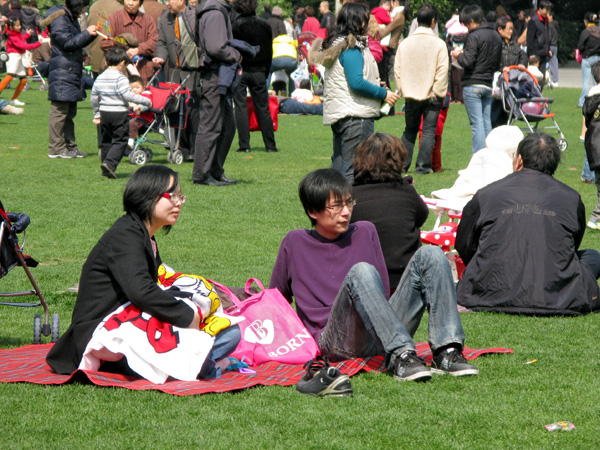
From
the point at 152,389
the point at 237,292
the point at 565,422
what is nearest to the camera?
the point at 565,422

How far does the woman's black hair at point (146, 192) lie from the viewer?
4117 mm

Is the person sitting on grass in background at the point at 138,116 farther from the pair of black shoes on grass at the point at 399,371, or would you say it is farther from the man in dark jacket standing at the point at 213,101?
the pair of black shoes on grass at the point at 399,371

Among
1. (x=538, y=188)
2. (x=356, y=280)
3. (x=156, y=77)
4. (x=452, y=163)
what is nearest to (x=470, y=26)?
(x=452, y=163)

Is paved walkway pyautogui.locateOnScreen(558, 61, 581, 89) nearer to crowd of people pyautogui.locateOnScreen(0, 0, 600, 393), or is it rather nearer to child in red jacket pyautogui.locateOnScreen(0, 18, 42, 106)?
child in red jacket pyautogui.locateOnScreen(0, 18, 42, 106)

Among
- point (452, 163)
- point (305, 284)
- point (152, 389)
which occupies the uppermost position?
point (305, 284)

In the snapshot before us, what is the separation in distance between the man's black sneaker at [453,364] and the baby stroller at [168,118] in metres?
8.48

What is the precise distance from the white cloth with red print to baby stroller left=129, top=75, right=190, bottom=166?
8.32 m

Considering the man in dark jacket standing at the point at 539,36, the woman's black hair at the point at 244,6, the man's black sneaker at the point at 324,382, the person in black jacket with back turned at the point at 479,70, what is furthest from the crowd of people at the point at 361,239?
the man in dark jacket standing at the point at 539,36

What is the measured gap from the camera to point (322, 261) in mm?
4547

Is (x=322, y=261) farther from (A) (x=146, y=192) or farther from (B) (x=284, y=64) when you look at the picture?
(B) (x=284, y=64)

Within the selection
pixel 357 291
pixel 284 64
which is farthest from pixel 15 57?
pixel 357 291

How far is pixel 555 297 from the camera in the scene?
5672 mm

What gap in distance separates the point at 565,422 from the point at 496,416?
29cm

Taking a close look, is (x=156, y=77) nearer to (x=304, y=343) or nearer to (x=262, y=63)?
(x=262, y=63)
